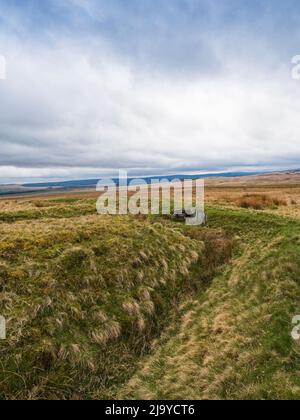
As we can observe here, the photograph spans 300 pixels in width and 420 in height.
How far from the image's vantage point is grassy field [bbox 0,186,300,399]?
403 inches

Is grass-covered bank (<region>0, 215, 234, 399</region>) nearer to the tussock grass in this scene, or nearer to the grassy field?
the grassy field

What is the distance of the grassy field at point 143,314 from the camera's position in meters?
10.2

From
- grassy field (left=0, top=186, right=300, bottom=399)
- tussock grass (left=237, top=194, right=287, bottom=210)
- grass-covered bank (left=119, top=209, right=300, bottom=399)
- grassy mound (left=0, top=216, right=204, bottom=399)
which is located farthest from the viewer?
tussock grass (left=237, top=194, right=287, bottom=210)

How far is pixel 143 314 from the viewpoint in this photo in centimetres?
1465

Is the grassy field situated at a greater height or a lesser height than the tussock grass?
lesser

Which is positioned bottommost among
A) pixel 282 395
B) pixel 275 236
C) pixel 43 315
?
pixel 282 395

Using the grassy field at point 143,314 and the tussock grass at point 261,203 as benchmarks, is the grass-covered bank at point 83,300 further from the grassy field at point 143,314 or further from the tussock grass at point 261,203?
the tussock grass at point 261,203

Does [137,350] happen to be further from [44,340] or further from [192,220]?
[192,220]

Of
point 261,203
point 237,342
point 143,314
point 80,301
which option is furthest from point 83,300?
point 261,203

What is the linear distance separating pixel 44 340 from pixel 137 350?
3.77 m

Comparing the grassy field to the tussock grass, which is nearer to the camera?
the grassy field

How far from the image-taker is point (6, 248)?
16188 millimetres

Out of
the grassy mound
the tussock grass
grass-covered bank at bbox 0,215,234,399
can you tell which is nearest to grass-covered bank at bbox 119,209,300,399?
grass-covered bank at bbox 0,215,234,399

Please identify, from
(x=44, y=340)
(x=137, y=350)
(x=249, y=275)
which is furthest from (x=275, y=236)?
(x=44, y=340)
